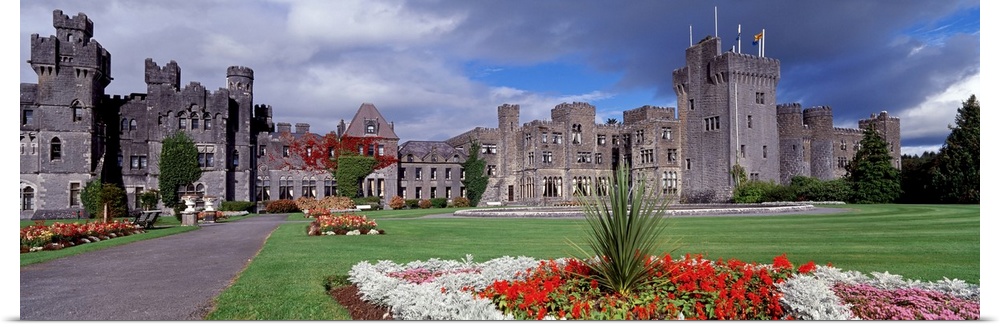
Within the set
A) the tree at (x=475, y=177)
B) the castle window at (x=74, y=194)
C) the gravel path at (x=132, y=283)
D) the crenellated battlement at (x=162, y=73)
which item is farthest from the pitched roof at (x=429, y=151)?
the gravel path at (x=132, y=283)

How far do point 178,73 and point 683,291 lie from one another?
57202 mm

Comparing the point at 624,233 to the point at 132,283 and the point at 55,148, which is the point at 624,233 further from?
the point at 55,148

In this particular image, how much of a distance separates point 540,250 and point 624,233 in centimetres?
782

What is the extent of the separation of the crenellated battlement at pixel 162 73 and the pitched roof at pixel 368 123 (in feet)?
51.3

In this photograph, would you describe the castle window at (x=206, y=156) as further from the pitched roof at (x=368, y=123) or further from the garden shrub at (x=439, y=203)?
the garden shrub at (x=439, y=203)

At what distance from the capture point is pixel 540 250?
1473 centimetres

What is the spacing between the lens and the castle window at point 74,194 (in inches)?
1751

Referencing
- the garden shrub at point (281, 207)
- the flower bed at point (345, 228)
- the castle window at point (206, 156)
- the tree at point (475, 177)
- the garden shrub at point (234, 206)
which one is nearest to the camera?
the flower bed at point (345, 228)

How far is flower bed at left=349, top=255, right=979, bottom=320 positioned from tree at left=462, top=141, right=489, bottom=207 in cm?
5614

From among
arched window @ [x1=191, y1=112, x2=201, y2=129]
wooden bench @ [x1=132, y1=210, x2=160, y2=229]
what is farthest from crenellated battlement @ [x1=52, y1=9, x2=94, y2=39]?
wooden bench @ [x1=132, y1=210, x2=160, y2=229]

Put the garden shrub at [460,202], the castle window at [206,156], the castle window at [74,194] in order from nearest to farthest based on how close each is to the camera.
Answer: the castle window at [74,194]
the castle window at [206,156]
the garden shrub at [460,202]

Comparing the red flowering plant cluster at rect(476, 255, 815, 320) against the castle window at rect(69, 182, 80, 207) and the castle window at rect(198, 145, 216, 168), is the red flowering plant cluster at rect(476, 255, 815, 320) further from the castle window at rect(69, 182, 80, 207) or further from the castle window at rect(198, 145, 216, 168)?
the castle window at rect(198, 145, 216, 168)

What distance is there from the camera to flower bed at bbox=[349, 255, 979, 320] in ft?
22.9

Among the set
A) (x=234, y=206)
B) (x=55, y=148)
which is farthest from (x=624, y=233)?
(x=55, y=148)
